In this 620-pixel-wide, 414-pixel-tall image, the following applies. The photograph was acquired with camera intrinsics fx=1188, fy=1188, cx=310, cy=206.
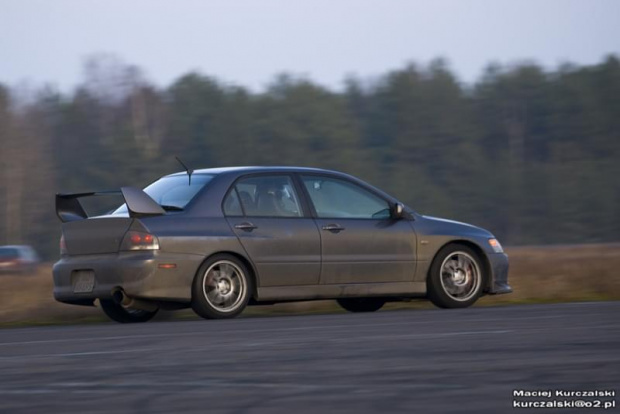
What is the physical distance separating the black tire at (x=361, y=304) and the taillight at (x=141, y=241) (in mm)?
2598

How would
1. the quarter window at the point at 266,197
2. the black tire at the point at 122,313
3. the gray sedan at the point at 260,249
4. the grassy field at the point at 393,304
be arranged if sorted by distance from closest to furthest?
the gray sedan at the point at 260,249 < the quarter window at the point at 266,197 < the black tire at the point at 122,313 < the grassy field at the point at 393,304

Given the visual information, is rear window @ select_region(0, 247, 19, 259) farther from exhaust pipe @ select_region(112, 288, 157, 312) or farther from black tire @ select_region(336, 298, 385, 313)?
exhaust pipe @ select_region(112, 288, 157, 312)

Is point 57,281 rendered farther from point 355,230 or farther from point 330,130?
point 330,130

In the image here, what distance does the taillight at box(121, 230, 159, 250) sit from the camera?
10695 mm

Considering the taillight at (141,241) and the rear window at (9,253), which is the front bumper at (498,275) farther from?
the rear window at (9,253)

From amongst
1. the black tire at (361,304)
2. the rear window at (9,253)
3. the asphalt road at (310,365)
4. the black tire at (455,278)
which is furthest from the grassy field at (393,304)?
the rear window at (9,253)

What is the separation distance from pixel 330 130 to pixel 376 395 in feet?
255

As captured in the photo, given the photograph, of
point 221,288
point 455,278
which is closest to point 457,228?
point 455,278

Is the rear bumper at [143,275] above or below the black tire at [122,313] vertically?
above

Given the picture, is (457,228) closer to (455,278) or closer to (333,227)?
(455,278)

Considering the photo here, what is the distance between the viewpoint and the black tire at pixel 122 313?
458 inches

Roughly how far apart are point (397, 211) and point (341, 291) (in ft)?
3.44

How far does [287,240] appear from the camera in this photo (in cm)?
1145

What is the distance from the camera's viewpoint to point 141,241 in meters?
10.7
